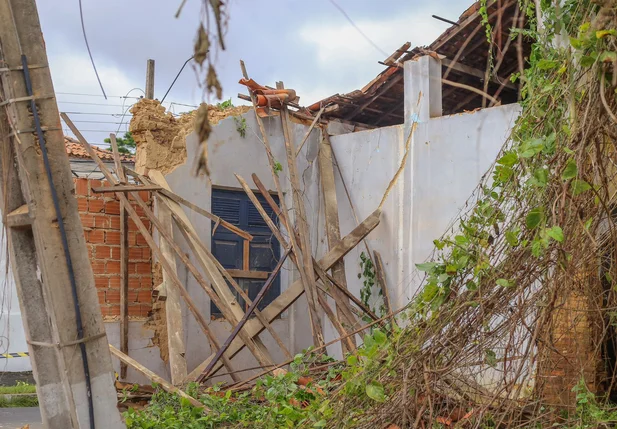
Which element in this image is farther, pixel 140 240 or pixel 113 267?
pixel 140 240

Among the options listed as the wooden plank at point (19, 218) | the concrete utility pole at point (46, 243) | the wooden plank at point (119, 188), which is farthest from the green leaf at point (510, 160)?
the wooden plank at point (119, 188)

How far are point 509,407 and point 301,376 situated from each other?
271 cm

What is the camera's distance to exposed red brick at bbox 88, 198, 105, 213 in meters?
7.80

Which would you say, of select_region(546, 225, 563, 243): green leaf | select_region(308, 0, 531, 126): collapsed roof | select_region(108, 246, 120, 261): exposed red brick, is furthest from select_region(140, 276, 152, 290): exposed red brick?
select_region(546, 225, 563, 243): green leaf

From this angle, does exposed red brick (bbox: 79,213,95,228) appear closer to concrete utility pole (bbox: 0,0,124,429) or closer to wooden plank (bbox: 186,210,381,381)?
wooden plank (bbox: 186,210,381,381)

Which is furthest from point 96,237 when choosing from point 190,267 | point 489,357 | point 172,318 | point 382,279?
point 489,357

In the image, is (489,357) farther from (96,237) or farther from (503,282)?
(96,237)

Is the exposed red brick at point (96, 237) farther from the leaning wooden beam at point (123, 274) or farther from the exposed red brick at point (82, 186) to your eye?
the exposed red brick at point (82, 186)

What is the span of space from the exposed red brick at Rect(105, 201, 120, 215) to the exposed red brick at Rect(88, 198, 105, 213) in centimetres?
5

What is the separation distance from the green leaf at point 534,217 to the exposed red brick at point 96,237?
5.62 metres

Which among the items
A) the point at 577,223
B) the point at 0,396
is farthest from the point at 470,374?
the point at 0,396

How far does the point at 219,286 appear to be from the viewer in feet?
24.4

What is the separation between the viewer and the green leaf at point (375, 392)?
12.4 ft

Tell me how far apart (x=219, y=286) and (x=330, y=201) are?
6.28 ft
